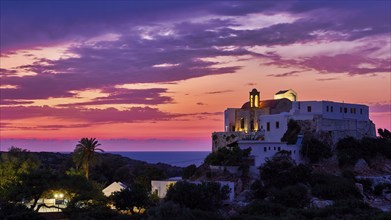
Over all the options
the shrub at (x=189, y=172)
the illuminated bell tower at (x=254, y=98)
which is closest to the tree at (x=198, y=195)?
the shrub at (x=189, y=172)

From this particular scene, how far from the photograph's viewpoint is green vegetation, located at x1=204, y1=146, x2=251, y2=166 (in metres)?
59.6

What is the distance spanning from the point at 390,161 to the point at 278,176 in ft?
53.5

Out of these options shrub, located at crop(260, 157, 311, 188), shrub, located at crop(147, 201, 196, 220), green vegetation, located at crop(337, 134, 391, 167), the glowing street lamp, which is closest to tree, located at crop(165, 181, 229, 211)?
shrub, located at crop(260, 157, 311, 188)

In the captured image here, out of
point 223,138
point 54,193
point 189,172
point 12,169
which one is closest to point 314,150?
point 223,138

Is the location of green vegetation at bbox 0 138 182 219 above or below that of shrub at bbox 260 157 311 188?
below

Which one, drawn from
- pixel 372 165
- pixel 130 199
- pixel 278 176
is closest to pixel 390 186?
pixel 372 165

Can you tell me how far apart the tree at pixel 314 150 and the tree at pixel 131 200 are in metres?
19.1

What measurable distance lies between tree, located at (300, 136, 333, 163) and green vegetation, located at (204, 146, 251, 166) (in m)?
6.12

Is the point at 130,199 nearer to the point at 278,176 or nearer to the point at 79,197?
the point at 79,197

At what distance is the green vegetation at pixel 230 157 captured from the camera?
5962 centimetres

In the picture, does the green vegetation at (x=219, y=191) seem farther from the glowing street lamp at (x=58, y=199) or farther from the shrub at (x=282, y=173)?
the glowing street lamp at (x=58, y=199)

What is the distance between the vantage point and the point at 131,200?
50750mm

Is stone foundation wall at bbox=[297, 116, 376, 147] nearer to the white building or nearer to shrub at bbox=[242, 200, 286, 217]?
the white building

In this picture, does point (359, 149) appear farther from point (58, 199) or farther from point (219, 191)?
point (58, 199)
